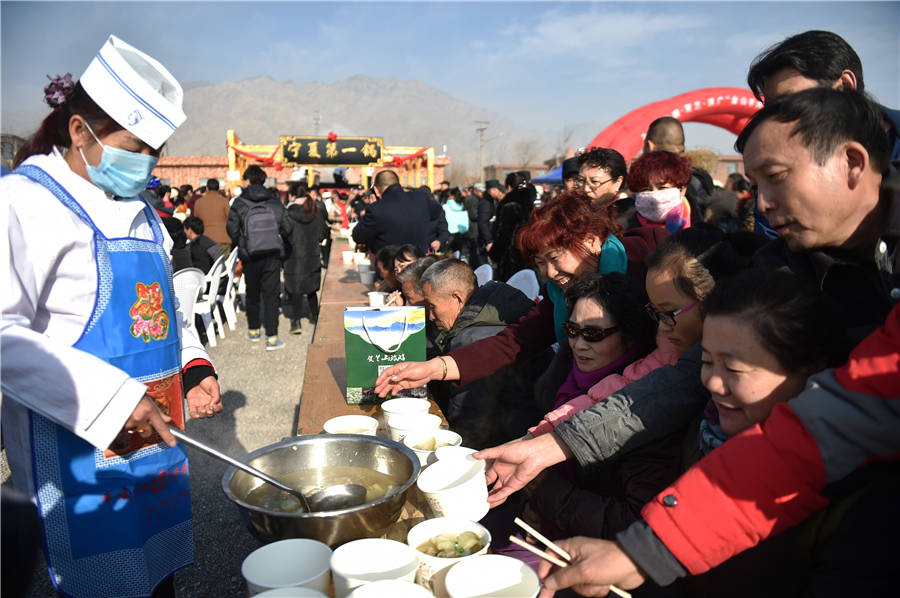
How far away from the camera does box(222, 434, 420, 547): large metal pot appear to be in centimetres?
125

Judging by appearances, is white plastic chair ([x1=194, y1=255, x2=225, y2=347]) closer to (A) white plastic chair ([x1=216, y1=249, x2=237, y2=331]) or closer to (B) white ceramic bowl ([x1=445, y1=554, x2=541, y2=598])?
(A) white plastic chair ([x1=216, y1=249, x2=237, y2=331])

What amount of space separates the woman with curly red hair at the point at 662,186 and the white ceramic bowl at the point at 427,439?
2266 mm

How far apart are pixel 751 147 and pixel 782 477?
0.78 meters

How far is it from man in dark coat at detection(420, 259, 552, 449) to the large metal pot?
1179 millimetres

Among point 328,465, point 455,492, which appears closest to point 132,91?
point 328,465

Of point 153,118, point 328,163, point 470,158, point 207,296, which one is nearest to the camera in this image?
point 153,118

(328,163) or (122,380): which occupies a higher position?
(328,163)

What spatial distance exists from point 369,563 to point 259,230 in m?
6.12

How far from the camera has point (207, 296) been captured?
711 cm

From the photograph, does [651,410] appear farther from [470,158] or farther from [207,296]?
[470,158]

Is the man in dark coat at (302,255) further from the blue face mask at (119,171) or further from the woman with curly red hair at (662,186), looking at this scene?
the blue face mask at (119,171)

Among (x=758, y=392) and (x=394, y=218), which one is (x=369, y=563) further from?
(x=394, y=218)

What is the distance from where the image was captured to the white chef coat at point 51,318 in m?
1.38

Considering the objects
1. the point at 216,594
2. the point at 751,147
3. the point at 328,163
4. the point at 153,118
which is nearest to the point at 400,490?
the point at 751,147
